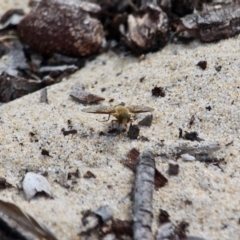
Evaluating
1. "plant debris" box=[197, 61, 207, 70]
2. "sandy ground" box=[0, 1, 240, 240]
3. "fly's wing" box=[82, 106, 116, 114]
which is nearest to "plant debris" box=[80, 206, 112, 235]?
"sandy ground" box=[0, 1, 240, 240]

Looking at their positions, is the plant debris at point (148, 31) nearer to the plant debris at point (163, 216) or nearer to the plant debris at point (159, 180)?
the plant debris at point (159, 180)

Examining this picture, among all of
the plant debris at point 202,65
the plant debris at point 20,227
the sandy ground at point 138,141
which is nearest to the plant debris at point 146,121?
the sandy ground at point 138,141

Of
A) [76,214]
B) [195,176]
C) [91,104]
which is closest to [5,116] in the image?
[91,104]

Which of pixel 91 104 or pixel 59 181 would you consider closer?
pixel 59 181

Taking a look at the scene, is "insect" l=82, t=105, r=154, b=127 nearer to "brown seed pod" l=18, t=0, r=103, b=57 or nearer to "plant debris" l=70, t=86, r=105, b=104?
"plant debris" l=70, t=86, r=105, b=104

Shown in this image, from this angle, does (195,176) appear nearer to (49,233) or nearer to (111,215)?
(111,215)

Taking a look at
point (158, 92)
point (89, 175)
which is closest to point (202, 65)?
point (158, 92)
